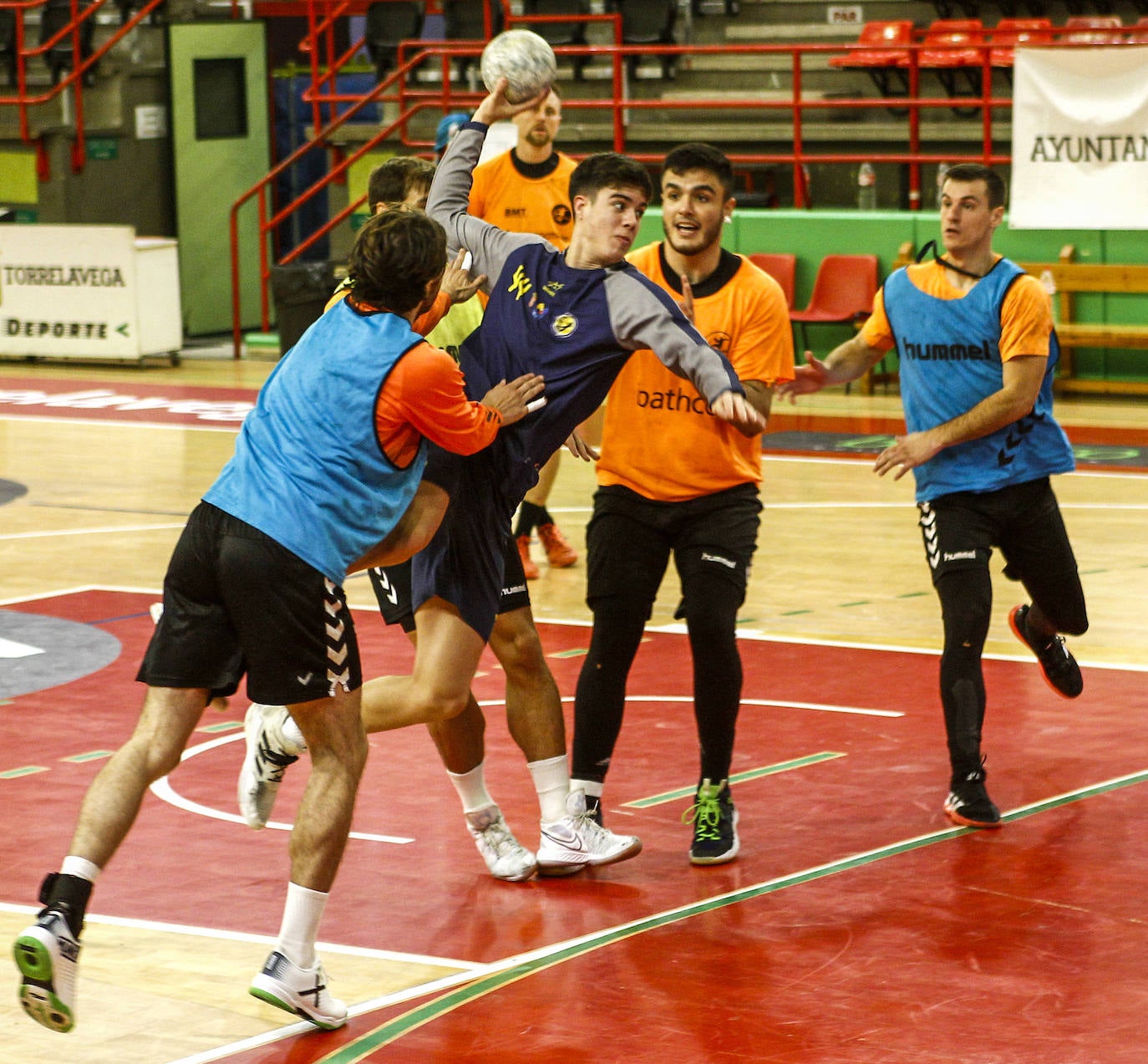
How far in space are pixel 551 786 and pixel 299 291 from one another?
11795 mm

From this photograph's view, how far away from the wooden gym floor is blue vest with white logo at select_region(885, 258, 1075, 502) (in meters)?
1.02

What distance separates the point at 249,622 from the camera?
4531 mm

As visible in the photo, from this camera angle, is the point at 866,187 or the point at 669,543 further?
the point at 866,187

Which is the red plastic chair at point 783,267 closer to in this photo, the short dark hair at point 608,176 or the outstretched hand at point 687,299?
the outstretched hand at point 687,299

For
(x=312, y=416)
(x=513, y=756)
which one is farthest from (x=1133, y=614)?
(x=312, y=416)

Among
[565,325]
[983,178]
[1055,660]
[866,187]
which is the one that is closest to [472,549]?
[565,325]

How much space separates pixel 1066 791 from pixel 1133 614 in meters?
2.62

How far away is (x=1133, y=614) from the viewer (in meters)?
8.88

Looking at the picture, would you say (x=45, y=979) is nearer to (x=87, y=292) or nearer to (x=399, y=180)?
(x=399, y=180)

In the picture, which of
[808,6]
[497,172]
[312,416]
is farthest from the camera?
[808,6]

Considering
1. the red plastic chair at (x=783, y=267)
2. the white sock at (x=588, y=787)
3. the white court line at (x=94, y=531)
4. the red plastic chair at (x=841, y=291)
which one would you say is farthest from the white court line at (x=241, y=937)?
the red plastic chair at (x=783, y=267)

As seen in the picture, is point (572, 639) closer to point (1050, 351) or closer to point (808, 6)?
point (1050, 351)

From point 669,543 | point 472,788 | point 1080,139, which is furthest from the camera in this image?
point 1080,139

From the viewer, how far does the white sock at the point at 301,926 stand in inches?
178
